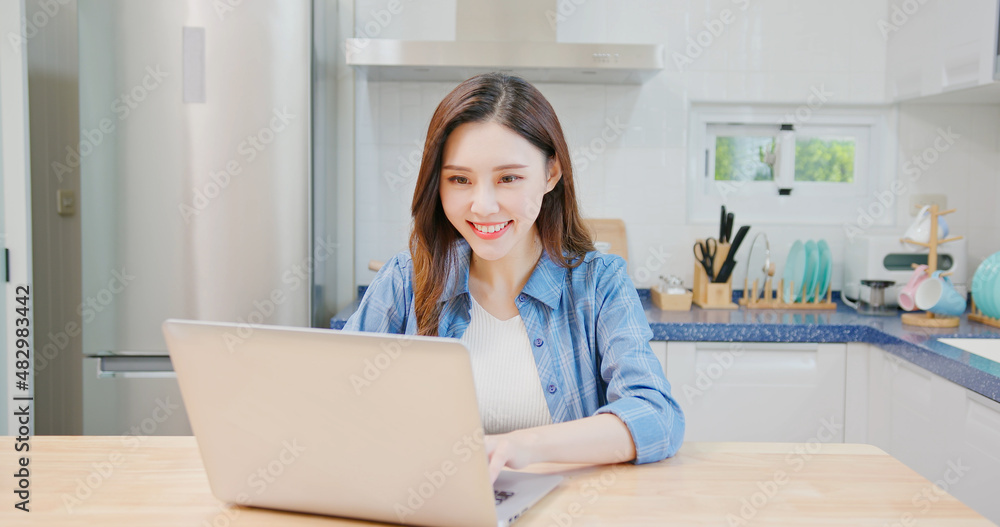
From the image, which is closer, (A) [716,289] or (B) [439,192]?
(B) [439,192]

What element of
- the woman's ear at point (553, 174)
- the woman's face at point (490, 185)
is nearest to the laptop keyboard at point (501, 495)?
the woman's face at point (490, 185)

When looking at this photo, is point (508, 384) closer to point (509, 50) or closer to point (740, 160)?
point (509, 50)

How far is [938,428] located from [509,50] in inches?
62.2

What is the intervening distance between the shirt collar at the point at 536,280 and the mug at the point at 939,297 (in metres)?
1.52

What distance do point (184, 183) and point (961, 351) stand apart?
2.18 m

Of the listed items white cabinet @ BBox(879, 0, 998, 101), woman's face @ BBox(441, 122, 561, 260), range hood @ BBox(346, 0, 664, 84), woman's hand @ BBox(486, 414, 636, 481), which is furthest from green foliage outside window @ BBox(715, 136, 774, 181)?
woman's hand @ BBox(486, 414, 636, 481)

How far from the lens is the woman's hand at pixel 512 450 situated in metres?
0.89

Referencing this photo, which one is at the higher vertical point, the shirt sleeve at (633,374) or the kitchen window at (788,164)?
the kitchen window at (788,164)

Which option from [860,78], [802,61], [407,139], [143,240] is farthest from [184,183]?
[860,78]

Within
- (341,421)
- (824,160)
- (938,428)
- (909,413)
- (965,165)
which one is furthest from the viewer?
(824,160)

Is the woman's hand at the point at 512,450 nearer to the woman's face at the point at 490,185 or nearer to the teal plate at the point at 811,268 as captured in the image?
the woman's face at the point at 490,185

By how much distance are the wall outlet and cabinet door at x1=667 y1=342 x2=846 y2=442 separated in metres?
0.86

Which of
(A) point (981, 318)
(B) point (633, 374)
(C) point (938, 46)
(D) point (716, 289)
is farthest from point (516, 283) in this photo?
(C) point (938, 46)

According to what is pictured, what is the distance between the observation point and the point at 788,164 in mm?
2891
